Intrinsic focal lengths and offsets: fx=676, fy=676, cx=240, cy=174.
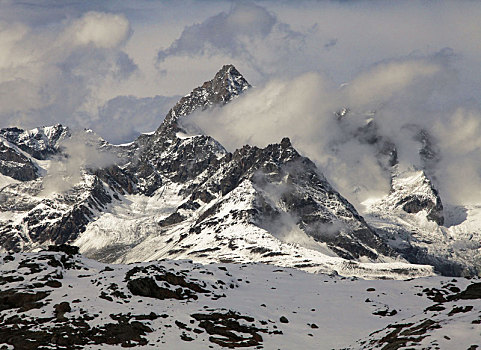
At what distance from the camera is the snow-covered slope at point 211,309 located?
87562 millimetres

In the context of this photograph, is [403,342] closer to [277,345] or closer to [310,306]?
[277,345]

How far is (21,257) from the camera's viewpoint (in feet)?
411

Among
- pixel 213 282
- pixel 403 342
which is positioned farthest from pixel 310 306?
pixel 403 342

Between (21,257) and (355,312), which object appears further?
(21,257)

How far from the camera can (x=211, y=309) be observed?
103625mm

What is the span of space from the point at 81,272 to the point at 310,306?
43734mm

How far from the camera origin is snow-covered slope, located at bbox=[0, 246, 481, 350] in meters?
87.6

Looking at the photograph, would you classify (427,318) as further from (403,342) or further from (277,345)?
(277,345)

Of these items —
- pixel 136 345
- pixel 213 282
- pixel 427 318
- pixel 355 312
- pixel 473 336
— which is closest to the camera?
pixel 473 336

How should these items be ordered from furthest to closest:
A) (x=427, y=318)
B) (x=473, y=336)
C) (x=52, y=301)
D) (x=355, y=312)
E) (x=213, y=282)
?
(x=213, y=282)
(x=355, y=312)
(x=52, y=301)
(x=427, y=318)
(x=473, y=336)

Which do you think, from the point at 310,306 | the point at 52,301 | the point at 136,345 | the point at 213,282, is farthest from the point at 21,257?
the point at 310,306

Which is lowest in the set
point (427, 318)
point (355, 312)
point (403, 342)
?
point (403, 342)

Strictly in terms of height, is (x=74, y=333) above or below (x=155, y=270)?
below

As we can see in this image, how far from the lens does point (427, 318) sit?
83.0 m
